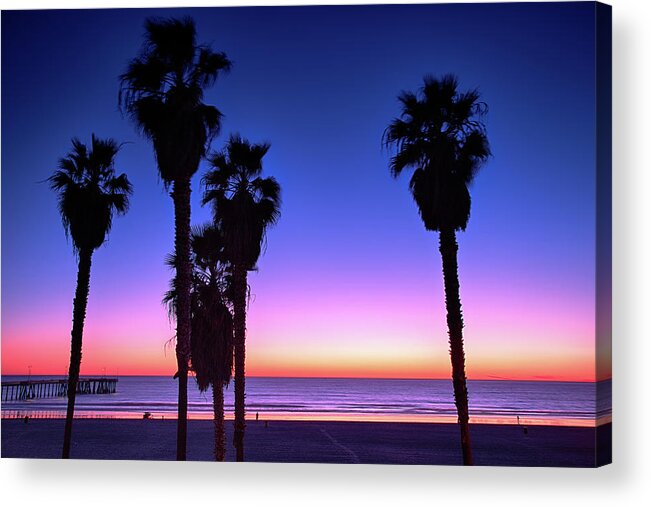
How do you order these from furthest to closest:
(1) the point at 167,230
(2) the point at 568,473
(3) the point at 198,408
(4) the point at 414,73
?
(3) the point at 198,408 < (1) the point at 167,230 < (4) the point at 414,73 < (2) the point at 568,473

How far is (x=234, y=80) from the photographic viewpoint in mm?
10188

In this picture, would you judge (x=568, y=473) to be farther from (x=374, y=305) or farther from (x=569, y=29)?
(x=569, y=29)

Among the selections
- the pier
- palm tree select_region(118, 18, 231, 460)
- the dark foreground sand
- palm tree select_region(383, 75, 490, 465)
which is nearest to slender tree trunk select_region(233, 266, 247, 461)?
the dark foreground sand

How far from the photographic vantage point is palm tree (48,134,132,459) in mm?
10352

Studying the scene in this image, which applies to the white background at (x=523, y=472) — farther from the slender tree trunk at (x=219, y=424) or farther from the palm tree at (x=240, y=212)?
the slender tree trunk at (x=219, y=424)

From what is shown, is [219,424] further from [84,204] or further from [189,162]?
[189,162]

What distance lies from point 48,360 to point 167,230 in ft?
7.24

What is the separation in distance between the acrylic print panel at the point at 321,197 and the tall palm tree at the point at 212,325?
85 centimetres

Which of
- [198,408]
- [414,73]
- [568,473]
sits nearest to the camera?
[568,473]

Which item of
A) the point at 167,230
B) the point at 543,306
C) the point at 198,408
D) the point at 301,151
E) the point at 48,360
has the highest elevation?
the point at 301,151

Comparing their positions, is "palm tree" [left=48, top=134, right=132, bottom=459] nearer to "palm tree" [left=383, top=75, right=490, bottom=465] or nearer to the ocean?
the ocean

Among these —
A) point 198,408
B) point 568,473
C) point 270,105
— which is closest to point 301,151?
point 270,105

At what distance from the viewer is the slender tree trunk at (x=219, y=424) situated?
1186 centimetres

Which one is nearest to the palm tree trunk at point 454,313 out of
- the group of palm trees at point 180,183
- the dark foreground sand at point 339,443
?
the dark foreground sand at point 339,443
